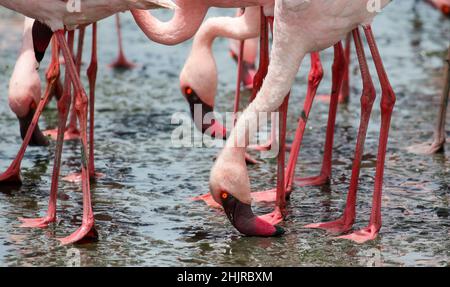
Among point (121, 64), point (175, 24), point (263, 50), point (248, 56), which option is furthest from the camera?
point (121, 64)

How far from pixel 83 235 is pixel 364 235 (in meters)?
1.78

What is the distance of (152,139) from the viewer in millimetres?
9898

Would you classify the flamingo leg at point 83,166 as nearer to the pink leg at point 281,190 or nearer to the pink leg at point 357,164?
the pink leg at point 281,190

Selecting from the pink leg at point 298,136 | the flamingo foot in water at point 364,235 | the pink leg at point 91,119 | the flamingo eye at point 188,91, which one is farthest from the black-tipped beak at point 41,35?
the flamingo foot in water at point 364,235

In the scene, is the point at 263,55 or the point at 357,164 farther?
the point at 263,55

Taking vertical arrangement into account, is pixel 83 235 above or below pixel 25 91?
below

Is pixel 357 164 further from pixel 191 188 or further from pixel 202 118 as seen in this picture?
pixel 202 118

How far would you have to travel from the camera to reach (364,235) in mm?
7117

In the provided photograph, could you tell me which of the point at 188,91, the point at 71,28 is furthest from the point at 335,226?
the point at 188,91

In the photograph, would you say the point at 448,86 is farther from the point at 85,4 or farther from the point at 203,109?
the point at 85,4

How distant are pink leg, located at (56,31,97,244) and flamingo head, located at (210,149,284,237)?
0.79 meters

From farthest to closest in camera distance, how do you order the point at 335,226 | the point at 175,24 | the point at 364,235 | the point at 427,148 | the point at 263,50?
1. the point at 427,148
2. the point at 175,24
3. the point at 263,50
4. the point at 335,226
5. the point at 364,235

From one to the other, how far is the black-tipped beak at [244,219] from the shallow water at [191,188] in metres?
0.06
